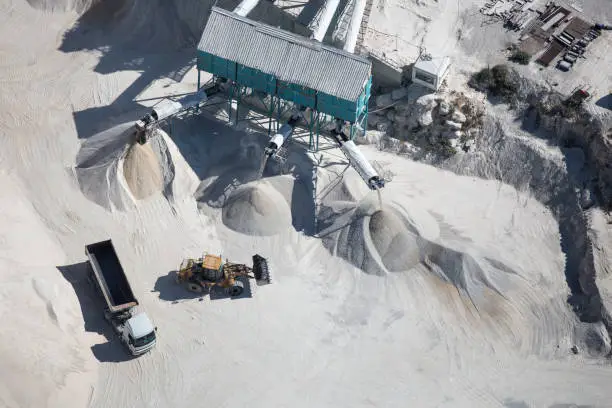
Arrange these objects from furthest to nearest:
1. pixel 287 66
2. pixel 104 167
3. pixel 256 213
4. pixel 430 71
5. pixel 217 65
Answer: pixel 430 71 < pixel 217 65 < pixel 287 66 < pixel 104 167 < pixel 256 213

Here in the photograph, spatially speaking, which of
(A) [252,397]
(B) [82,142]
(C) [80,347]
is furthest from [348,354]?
(B) [82,142]

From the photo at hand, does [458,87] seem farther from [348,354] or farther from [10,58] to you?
[10,58]

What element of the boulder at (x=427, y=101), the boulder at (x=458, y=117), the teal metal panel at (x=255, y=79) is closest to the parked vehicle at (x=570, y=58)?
the boulder at (x=458, y=117)

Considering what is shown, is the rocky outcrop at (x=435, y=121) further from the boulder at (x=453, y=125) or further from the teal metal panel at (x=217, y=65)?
the teal metal panel at (x=217, y=65)

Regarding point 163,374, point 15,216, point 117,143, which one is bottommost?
point 163,374

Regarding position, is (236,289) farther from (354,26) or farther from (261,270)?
(354,26)

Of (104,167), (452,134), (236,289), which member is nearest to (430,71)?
(452,134)
